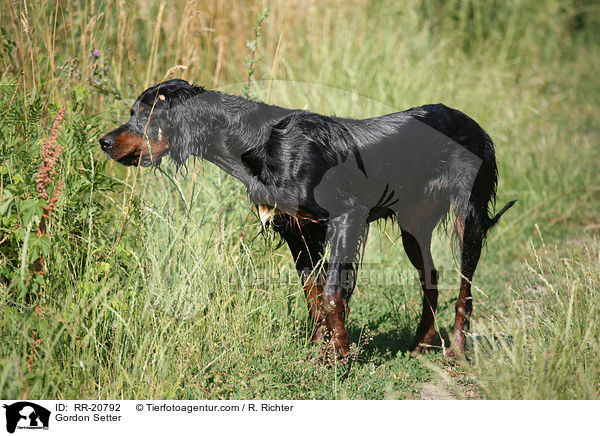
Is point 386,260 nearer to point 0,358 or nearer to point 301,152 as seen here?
point 301,152

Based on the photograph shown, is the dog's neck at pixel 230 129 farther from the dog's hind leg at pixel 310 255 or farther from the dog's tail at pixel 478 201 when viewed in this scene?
the dog's tail at pixel 478 201

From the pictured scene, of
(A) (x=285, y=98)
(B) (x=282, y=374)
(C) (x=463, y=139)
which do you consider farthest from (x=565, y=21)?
(B) (x=282, y=374)

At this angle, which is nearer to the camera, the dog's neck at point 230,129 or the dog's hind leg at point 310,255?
the dog's neck at point 230,129

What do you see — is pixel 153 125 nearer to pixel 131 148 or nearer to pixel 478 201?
pixel 131 148

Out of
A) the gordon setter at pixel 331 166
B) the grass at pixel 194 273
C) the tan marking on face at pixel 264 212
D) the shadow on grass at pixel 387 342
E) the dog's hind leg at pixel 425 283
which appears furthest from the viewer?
the dog's hind leg at pixel 425 283

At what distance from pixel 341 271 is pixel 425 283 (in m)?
0.82

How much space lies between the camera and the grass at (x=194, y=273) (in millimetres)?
2572

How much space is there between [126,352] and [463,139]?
7.01 feet

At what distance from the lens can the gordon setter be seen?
306 centimetres

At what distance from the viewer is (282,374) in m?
3.01

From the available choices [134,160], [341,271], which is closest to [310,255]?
[341,271]
